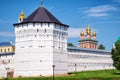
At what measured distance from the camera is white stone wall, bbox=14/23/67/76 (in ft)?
171

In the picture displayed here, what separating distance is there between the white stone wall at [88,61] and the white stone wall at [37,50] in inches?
405

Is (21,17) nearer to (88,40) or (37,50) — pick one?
(37,50)

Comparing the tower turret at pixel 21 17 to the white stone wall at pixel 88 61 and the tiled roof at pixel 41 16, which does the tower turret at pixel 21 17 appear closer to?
the white stone wall at pixel 88 61

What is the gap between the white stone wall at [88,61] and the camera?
64375 millimetres

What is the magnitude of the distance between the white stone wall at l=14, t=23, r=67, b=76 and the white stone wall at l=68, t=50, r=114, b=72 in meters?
10.3

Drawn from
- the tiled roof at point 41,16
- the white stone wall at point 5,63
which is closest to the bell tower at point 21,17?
the white stone wall at point 5,63

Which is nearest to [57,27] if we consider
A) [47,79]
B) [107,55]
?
[47,79]

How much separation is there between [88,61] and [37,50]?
65.9 feet

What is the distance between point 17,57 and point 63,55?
733 cm

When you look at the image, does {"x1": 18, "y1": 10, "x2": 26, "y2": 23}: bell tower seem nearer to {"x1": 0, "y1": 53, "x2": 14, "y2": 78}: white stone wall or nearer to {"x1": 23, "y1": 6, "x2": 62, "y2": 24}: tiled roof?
{"x1": 0, "y1": 53, "x2": 14, "y2": 78}: white stone wall

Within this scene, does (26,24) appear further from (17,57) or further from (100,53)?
(100,53)

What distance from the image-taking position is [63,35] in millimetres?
55844

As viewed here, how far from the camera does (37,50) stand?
2064 inches

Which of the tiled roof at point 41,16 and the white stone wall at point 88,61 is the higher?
Answer: the tiled roof at point 41,16
